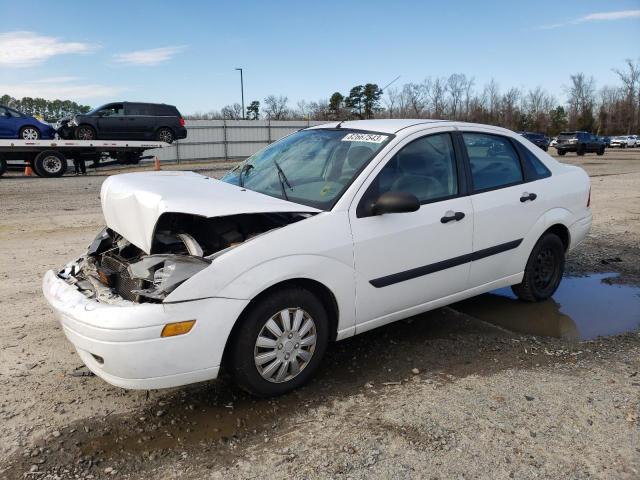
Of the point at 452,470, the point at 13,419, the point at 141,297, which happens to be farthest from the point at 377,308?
the point at 13,419

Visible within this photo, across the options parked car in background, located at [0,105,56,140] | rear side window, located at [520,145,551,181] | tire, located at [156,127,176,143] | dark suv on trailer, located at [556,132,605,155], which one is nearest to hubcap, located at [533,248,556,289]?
rear side window, located at [520,145,551,181]

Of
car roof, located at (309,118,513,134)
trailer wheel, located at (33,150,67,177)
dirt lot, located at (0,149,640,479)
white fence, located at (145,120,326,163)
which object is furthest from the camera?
white fence, located at (145,120,326,163)

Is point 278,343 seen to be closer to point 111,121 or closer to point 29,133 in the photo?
point 29,133

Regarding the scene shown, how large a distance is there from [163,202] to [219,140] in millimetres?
29048

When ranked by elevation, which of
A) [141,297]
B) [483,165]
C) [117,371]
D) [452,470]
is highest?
[483,165]

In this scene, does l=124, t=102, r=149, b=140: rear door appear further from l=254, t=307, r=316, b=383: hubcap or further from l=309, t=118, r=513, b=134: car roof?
l=254, t=307, r=316, b=383: hubcap

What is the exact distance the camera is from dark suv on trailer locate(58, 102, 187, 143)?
2002 cm

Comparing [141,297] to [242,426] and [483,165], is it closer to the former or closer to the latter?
[242,426]

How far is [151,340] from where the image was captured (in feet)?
8.97

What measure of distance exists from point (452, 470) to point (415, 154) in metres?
2.19

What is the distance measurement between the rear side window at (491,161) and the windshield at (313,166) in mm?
850

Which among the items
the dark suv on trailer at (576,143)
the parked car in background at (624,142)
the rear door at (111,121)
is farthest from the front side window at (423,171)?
the parked car in background at (624,142)

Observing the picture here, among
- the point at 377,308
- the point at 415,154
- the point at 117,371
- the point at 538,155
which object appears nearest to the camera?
the point at 117,371

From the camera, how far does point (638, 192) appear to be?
43.8 ft
